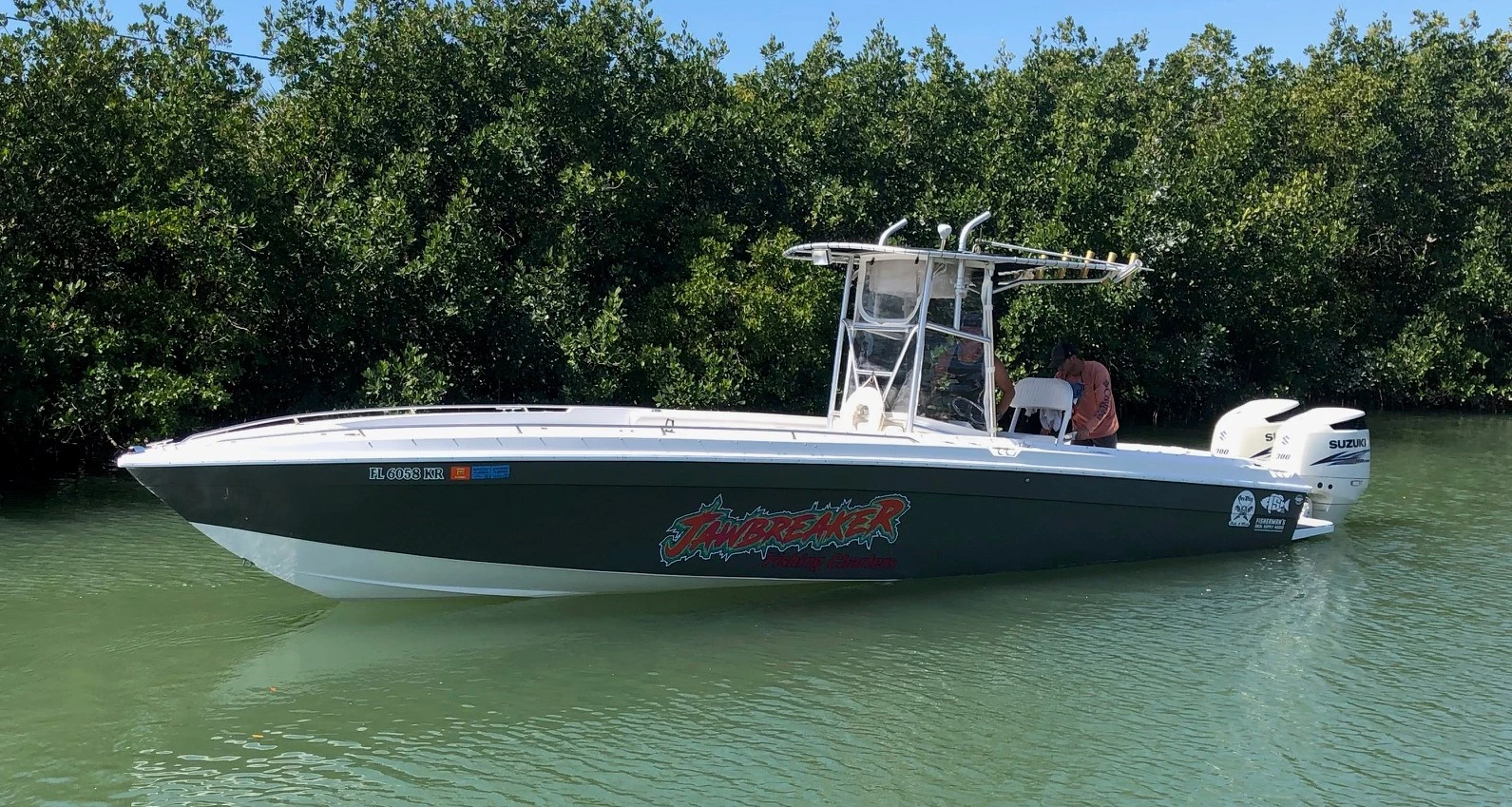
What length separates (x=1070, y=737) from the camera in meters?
6.77

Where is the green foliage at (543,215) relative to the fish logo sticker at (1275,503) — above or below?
above

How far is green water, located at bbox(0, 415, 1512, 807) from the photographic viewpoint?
6.15 metres

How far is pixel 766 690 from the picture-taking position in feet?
24.2

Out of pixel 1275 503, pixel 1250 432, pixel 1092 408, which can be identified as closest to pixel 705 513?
pixel 1092 408

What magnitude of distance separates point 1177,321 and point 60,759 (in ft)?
62.5

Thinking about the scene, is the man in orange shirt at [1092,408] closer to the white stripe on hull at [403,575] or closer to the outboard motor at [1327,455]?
the outboard motor at [1327,455]

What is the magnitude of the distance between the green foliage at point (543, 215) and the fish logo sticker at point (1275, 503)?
20.5ft

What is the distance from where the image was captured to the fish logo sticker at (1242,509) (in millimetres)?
10539

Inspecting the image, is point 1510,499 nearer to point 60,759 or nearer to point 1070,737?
point 1070,737

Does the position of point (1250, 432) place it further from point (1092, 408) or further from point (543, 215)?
point (543, 215)

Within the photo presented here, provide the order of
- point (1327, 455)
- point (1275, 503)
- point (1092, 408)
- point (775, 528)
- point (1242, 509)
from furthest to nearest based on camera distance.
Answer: point (1327, 455), point (1275, 503), point (1242, 509), point (1092, 408), point (775, 528)

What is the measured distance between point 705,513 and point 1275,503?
203 inches

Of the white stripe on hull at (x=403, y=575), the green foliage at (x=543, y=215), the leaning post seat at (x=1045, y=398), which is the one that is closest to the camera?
the white stripe on hull at (x=403, y=575)

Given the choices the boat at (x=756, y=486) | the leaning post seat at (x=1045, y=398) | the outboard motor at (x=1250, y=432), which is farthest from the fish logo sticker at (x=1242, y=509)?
the leaning post seat at (x=1045, y=398)
